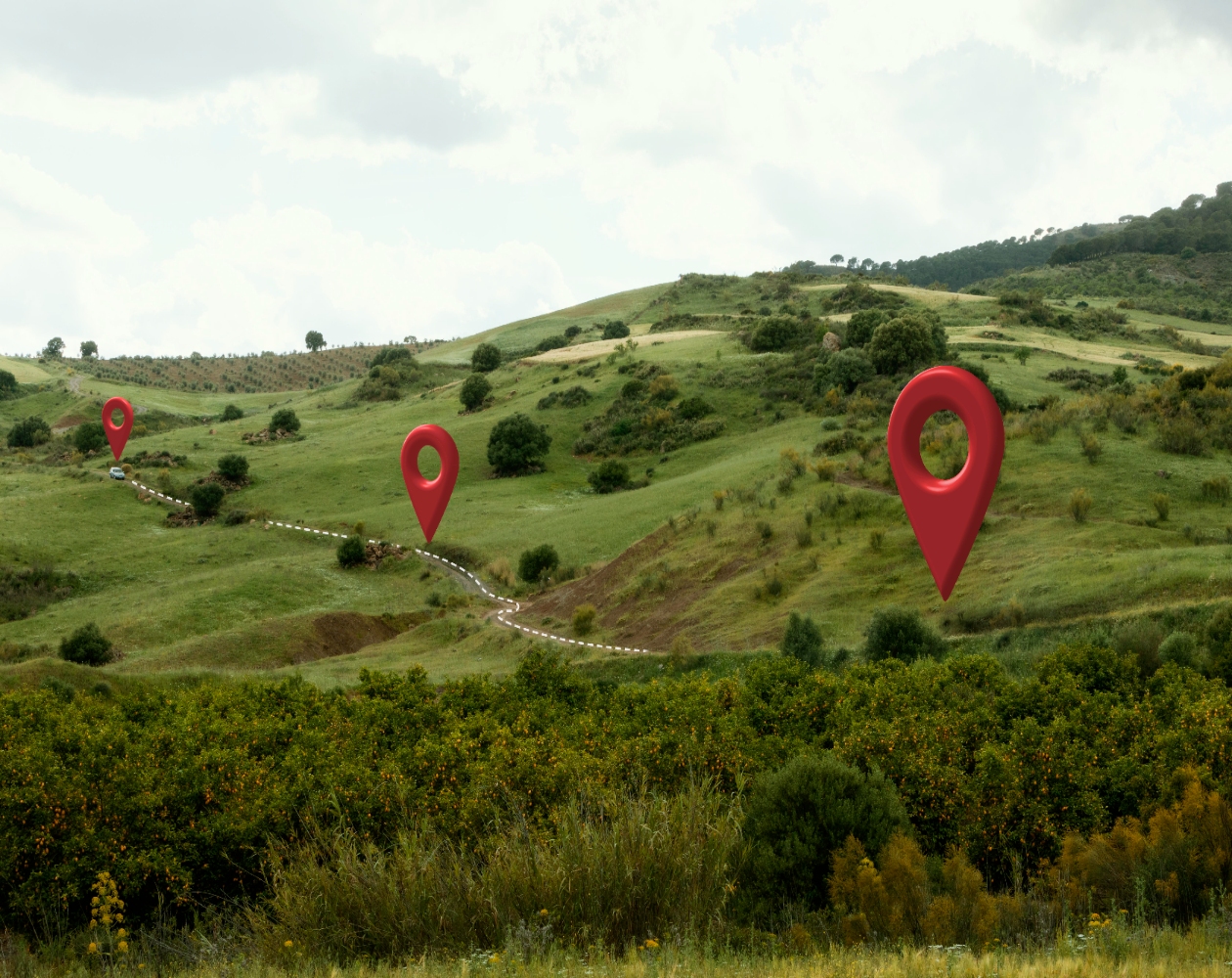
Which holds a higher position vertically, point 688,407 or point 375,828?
point 688,407

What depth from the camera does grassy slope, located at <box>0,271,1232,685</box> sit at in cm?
2453

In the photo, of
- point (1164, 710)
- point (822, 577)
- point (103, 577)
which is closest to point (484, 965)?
point (1164, 710)

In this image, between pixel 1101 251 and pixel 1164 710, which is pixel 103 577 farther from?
pixel 1101 251

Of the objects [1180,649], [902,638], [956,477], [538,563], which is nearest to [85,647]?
[538,563]

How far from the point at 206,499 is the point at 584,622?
109ft

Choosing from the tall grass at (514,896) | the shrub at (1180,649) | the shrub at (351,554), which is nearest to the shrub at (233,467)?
the shrub at (351,554)

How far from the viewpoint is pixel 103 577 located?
46812 millimetres

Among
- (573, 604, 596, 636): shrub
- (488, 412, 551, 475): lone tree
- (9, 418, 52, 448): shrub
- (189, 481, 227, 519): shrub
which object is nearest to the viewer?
(573, 604, 596, 636): shrub

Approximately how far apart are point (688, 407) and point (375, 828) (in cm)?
5606

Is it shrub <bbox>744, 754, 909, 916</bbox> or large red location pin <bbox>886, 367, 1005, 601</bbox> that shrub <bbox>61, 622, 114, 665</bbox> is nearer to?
large red location pin <bbox>886, 367, 1005, 601</bbox>

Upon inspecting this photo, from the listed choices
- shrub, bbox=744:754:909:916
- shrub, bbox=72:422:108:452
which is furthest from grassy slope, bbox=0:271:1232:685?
shrub, bbox=744:754:909:916

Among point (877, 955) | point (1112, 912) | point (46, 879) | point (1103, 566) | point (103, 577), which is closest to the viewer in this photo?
point (877, 955)

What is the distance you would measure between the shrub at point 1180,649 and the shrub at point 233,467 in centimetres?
5476

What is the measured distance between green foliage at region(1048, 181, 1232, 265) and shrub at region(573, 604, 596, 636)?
134225 millimetres
